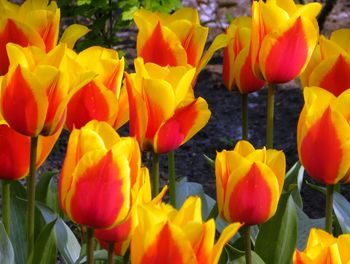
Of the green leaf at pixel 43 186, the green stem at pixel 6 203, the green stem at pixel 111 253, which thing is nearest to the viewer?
the green stem at pixel 111 253

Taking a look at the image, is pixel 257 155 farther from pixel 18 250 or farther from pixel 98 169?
pixel 18 250

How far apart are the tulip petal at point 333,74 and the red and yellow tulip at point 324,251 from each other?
2.07 feet

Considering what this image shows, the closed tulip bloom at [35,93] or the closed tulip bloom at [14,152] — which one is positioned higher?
the closed tulip bloom at [35,93]

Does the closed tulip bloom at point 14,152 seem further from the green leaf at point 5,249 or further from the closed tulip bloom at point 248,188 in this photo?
the closed tulip bloom at point 248,188

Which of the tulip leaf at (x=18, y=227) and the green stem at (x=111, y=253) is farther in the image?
the tulip leaf at (x=18, y=227)

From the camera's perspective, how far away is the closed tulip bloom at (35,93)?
5.40 feet

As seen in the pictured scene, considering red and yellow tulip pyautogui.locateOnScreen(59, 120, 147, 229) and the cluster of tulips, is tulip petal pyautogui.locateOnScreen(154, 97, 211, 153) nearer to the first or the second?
the cluster of tulips

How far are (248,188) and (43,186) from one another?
848 millimetres

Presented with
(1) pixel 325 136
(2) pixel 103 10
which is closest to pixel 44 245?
(1) pixel 325 136

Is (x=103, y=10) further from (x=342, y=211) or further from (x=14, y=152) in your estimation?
(x=14, y=152)

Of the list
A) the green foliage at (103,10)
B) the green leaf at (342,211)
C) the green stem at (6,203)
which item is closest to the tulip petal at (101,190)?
the green stem at (6,203)

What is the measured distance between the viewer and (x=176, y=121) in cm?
176

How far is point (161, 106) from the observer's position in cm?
172

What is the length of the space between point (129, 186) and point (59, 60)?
13.3 inches
